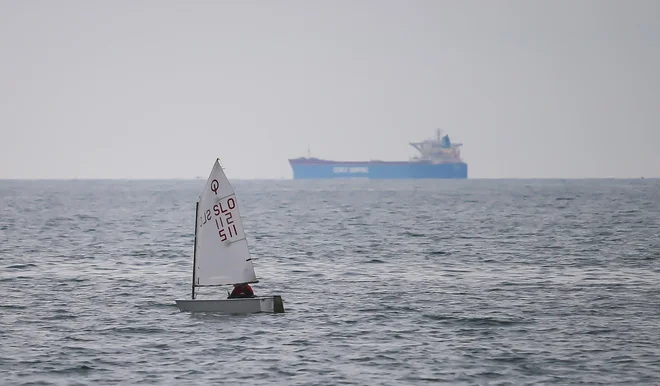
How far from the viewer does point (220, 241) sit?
35.7m

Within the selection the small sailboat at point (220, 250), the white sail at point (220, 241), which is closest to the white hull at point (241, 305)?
the small sailboat at point (220, 250)

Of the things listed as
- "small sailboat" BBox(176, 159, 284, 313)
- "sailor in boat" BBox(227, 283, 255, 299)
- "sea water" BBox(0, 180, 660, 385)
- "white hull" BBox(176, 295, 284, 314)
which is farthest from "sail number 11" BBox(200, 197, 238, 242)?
"sea water" BBox(0, 180, 660, 385)

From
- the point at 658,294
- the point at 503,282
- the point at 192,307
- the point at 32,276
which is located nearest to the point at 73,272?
the point at 32,276

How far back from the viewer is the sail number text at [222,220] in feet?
117

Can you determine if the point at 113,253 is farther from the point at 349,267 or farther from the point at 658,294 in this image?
the point at 658,294

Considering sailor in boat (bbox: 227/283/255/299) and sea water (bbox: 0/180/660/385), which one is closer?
sea water (bbox: 0/180/660/385)

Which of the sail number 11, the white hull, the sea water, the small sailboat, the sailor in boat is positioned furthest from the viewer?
the sail number 11

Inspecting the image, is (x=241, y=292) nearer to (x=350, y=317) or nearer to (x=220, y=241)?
(x=220, y=241)

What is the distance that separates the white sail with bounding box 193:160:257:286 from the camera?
35.3 meters

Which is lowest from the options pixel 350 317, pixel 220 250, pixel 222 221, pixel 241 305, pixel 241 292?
pixel 350 317

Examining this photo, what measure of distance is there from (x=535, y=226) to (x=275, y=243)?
102ft

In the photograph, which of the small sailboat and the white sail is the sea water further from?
the white sail

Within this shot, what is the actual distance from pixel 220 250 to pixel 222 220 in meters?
1.13

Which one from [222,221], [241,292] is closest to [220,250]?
[222,221]
